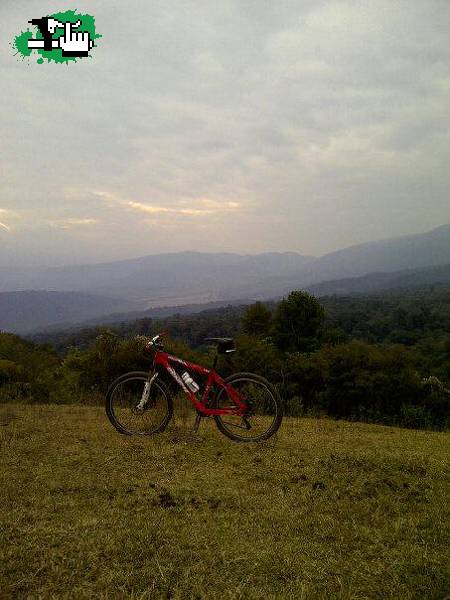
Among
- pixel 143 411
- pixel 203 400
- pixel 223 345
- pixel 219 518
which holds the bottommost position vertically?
pixel 219 518

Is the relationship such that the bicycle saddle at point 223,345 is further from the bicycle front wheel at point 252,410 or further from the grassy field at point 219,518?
the grassy field at point 219,518

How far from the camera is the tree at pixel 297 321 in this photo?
66.7 meters

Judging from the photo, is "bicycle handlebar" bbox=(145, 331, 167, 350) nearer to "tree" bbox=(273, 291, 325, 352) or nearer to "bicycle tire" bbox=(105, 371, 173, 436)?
"bicycle tire" bbox=(105, 371, 173, 436)

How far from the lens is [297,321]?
67.7 meters

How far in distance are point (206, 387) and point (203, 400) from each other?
195 millimetres

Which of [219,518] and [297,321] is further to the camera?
[297,321]

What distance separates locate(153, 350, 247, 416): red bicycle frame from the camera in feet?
19.5

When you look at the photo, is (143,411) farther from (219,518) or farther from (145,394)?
(219,518)

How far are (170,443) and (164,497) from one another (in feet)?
5.63

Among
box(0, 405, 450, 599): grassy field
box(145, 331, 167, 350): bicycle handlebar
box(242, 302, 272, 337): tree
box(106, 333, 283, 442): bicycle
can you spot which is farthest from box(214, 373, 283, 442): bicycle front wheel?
box(242, 302, 272, 337): tree

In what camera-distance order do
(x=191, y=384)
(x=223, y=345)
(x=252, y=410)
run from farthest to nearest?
(x=191, y=384), (x=223, y=345), (x=252, y=410)

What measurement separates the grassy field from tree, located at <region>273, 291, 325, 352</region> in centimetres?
6121

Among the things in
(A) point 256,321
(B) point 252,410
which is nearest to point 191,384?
(B) point 252,410

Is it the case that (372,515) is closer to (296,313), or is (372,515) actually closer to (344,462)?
(344,462)
